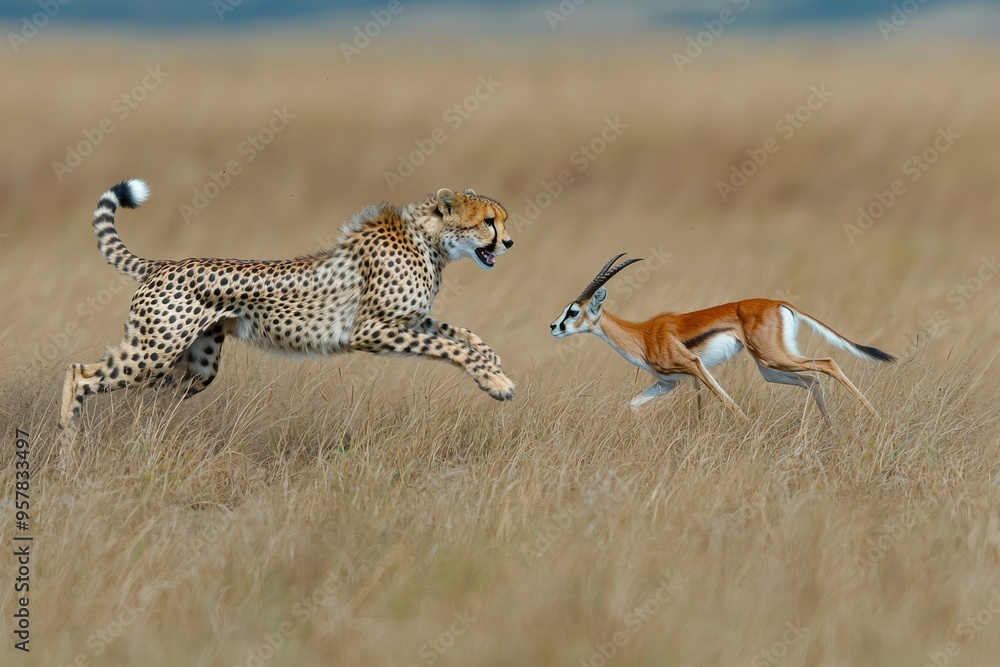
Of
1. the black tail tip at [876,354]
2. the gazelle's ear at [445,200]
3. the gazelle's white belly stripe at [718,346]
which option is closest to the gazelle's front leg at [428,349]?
the gazelle's ear at [445,200]

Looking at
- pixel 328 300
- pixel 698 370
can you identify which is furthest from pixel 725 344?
pixel 328 300

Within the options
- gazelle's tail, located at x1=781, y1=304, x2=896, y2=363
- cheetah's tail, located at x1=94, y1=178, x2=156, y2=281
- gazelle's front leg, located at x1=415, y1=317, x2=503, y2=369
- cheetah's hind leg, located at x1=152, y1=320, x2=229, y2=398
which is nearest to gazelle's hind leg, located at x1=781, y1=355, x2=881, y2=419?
gazelle's tail, located at x1=781, y1=304, x2=896, y2=363

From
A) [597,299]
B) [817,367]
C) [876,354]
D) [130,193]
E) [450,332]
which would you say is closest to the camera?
[450,332]

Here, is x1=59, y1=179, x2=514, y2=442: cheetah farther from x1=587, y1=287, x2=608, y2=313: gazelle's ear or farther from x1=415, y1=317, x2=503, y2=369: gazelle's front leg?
x1=587, y1=287, x2=608, y2=313: gazelle's ear

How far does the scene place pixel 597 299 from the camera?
8344 mm

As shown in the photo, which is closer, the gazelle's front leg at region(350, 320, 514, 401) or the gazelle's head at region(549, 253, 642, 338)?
the gazelle's front leg at region(350, 320, 514, 401)

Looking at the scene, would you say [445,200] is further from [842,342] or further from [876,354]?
[876,354]

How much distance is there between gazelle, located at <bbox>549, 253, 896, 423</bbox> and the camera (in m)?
7.86

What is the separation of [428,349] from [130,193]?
80.3 inches

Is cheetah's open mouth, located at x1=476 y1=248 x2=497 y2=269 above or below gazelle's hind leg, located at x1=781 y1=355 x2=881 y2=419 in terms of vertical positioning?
above

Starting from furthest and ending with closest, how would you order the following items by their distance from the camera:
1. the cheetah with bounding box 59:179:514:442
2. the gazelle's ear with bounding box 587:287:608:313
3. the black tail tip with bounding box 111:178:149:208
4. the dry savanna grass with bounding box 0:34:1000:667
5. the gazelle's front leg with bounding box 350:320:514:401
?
the gazelle's ear with bounding box 587:287:608:313
the black tail tip with bounding box 111:178:149:208
the cheetah with bounding box 59:179:514:442
the gazelle's front leg with bounding box 350:320:514:401
the dry savanna grass with bounding box 0:34:1000:667

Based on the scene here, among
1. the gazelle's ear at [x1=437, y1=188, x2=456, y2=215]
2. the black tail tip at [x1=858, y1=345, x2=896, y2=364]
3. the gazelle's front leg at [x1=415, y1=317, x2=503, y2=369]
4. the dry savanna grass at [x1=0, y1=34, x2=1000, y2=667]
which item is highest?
the gazelle's ear at [x1=437, y1=188, x2=456, y2=215]

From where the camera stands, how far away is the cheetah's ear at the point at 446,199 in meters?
7.11

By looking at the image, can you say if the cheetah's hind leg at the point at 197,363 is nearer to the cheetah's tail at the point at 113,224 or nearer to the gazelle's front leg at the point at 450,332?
the cheetah's tail at the point at 113,224
